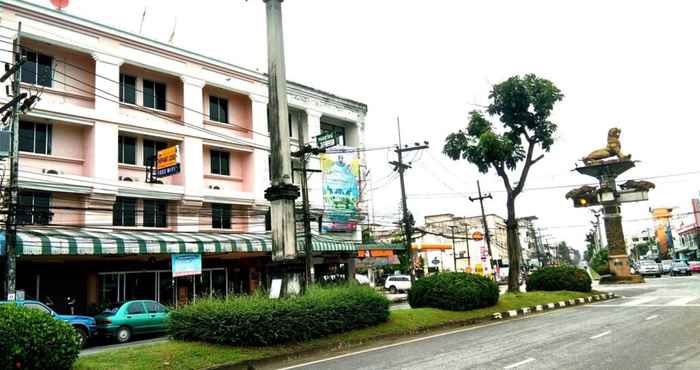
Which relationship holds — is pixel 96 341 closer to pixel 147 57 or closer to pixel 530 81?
pixel 147 57

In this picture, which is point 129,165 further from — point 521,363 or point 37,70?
point 521,363

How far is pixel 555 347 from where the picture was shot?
10750 mm

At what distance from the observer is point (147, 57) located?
25953mm

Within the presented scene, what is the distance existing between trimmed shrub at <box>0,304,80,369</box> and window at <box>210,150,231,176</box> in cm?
2045

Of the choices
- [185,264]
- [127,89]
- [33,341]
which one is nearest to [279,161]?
[33,341]

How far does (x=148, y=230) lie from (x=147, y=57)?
330 inches

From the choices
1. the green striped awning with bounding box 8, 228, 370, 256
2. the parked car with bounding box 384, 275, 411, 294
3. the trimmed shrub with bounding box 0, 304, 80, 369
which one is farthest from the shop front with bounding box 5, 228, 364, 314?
the parked car with bounding box 384, 275, 411, 294

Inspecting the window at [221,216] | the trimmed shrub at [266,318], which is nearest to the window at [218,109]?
the window at [221,216]

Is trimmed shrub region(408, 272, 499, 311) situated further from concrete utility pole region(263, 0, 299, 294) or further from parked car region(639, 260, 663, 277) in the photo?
parked car region(639, 260, 663, 277)

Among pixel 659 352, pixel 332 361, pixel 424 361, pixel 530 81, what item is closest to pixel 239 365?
pixel 332 361

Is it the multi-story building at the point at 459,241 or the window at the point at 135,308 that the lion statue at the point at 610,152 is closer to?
the window at the point at 135,308

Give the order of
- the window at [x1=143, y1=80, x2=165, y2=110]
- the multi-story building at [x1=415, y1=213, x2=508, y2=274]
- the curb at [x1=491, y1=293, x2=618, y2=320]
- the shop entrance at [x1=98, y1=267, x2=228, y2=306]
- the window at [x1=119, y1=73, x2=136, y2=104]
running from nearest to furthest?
the curb at [x1=491, y1=293, x2=618, y2=320] < the shop entrance at [x1=98, y1=267, x2=228, y2=306] < the window at [x1=119, y1=73, x2=136, y2=104] < the window at [x1=143, y1=80, x2=165, y2=110] < the multi-story building at [x1=415, y1=213, x2=508, y2=274]

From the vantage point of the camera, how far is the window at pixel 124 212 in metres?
24.1

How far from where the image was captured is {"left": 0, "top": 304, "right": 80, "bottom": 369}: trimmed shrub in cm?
827
